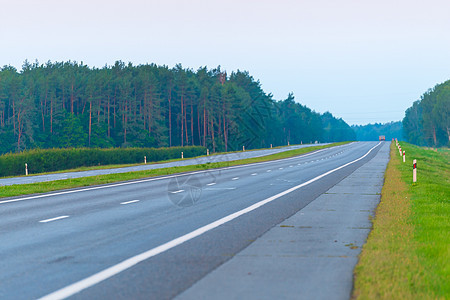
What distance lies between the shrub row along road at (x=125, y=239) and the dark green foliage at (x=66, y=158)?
96.3 ft

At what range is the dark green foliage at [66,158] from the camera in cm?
4381

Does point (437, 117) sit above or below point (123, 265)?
above

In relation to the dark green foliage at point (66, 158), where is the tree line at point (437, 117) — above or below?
above

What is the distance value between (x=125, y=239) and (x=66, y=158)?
45258 millimetres

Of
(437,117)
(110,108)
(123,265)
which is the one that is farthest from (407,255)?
(437,117)

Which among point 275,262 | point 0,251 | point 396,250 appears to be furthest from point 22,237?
point 396,250

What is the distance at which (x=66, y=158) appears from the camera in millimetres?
51781

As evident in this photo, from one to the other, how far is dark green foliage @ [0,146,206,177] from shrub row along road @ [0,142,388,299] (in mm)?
29355

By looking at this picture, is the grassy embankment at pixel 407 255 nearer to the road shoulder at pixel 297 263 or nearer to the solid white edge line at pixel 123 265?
the road shoulder at pixel 297 263

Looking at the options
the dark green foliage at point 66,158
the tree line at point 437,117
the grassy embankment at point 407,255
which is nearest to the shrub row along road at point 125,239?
the grassy embankment at point 407,255

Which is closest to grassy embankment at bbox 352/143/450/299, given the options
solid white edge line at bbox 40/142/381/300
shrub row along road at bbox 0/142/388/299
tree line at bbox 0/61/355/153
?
shrub row along road at bbox 0/142/388/299

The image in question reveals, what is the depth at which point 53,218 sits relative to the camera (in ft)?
38.2

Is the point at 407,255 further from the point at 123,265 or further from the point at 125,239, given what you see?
the point at 125,239

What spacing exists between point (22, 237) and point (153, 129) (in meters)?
94.2
